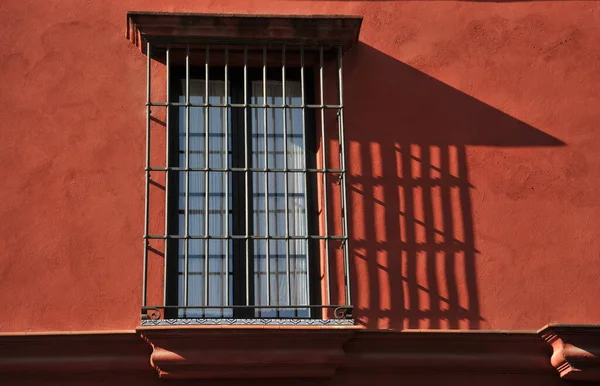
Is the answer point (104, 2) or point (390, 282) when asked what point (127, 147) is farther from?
point (390, 282)

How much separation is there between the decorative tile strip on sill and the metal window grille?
3cm

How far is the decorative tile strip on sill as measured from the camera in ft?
28.2

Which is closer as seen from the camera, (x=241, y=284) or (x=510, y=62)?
(x=241, y=284)

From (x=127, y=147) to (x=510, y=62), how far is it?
9.70 feet

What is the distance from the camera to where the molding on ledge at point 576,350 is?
863 centimetres

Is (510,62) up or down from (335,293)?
up

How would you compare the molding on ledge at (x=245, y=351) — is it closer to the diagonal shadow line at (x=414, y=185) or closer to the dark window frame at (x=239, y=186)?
the dark window frame at (x=239, y=186)

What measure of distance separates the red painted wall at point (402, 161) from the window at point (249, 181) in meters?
0.19

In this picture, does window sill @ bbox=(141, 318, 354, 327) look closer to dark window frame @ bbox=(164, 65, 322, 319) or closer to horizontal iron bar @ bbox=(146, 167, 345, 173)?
dark window frame @ bbox=(164, 65, 322, 319)

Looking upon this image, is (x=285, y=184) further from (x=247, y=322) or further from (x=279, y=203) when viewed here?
(x=247, y=322)

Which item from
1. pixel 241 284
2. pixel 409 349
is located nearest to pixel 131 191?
pixel 241 284

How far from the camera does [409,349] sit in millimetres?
8758

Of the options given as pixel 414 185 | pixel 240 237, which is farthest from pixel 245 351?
pixel 414 185

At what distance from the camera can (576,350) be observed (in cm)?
866
